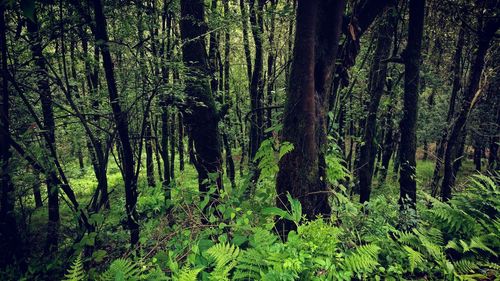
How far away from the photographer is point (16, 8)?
460 cm

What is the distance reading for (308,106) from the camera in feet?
12.2

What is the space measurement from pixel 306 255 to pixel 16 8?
18.5 feet

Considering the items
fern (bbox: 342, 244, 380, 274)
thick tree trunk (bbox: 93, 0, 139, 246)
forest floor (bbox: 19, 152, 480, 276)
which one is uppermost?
thick tree trunk (bbox: 93, 0, 139, 246)

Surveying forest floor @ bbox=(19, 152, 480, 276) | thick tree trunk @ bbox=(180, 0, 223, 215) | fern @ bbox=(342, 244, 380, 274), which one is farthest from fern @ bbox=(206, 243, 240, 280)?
thick tree trunk @ bbox=(180, 0, 223, 215)

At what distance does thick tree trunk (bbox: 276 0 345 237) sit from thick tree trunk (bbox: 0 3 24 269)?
4.11 metres

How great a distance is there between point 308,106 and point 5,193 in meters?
4.87

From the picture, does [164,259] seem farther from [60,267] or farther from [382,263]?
[60,267]

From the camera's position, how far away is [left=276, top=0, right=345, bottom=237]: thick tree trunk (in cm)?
365

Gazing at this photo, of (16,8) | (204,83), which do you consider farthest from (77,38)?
(204,83)

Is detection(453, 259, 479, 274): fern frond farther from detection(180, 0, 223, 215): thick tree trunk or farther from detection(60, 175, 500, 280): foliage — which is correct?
detection(180, 0, 223, 215): thick tree trunk

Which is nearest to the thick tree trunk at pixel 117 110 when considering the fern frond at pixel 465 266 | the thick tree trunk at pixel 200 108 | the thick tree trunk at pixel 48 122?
the thick tree trunk at pixel 48 122

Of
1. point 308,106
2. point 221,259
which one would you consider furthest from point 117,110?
point 221,259

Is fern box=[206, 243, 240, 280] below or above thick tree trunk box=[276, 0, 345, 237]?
below

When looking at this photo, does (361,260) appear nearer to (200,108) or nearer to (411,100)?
(200,108)
